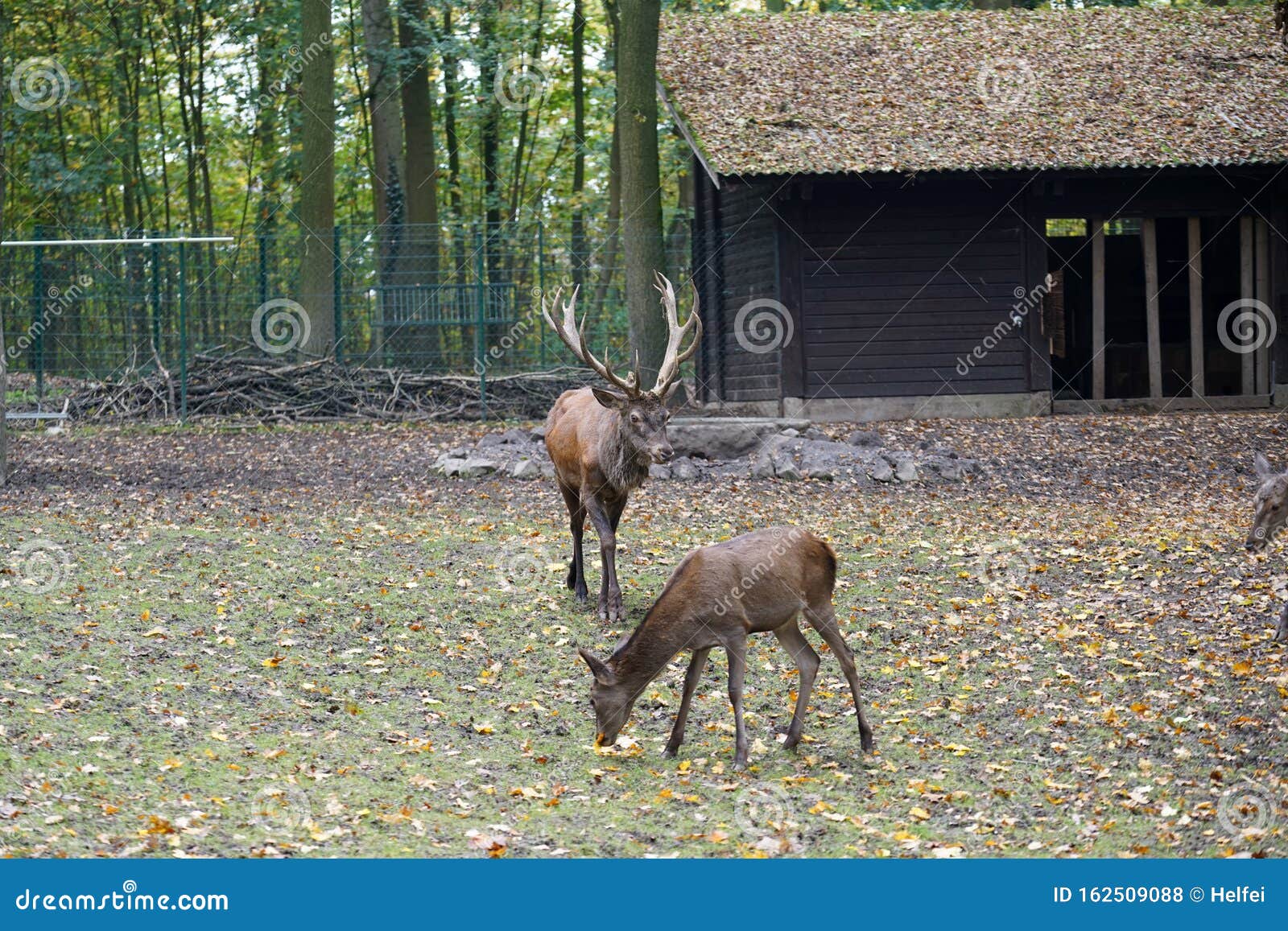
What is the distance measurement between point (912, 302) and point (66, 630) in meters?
13.3

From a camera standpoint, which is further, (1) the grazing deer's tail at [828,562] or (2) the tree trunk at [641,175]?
(2) the tree trunk at [641,175]

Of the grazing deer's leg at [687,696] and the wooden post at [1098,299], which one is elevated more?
the wooden post at [1098,299]

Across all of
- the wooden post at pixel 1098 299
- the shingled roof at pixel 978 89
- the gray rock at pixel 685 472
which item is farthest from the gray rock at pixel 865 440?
the wooden post at pixel 1098 299

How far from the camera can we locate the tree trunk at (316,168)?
793 inches

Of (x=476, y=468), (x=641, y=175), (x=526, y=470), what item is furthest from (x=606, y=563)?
(x=641, y=175)

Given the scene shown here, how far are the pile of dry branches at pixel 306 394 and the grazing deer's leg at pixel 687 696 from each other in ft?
41.8

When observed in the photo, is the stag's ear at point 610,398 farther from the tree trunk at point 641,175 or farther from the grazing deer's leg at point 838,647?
the tree trunk at point 641,175

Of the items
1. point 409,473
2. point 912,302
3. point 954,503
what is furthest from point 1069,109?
point 409,473

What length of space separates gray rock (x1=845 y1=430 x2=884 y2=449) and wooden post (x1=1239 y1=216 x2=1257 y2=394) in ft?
22.7

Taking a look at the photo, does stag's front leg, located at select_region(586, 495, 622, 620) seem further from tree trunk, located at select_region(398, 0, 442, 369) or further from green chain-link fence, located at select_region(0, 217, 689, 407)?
tree trunk, located at select_region(398, 0, 442, 369)

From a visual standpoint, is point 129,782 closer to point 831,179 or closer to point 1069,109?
point 831,179

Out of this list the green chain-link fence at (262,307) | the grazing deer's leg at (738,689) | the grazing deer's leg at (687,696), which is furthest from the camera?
the green chain-link fence at (262,307)

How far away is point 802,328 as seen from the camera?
1933cm

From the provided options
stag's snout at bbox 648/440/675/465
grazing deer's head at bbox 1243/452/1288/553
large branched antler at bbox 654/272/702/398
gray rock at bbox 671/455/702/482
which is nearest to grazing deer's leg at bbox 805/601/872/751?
stag's snout at bbox 648/440/675/465
